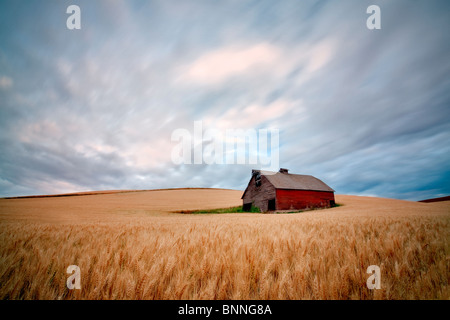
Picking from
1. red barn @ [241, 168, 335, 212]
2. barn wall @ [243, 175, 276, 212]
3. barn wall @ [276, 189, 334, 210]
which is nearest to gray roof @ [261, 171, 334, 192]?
red barn @ [241, 168, 335, 212]

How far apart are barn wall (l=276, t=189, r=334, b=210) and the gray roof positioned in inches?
29.6

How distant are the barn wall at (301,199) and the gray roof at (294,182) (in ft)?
2.47

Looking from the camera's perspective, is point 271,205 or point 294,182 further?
point 294,182

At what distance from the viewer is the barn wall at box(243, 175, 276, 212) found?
32.0 metres

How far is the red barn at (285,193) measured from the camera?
3100 centimetres

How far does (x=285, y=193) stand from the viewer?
31.4m

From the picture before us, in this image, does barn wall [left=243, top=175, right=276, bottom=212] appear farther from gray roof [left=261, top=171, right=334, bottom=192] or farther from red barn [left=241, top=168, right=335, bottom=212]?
gray roof [left=261, top=171, right=334, bottom=192]

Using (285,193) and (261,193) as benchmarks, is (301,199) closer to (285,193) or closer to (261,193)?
(285,193)

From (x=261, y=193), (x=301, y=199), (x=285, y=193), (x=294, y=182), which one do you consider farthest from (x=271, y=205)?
(x=294, y=182)

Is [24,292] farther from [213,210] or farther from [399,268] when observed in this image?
[213,210]

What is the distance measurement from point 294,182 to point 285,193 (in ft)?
16.1

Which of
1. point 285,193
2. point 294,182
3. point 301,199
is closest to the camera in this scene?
point 285,193

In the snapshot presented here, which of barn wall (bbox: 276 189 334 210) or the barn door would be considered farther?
the barn door

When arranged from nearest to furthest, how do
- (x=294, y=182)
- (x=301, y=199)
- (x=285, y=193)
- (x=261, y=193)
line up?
(x=285, y=193) → (x=301, y=199) → (x=261, y=193) → (x=294, y=182)
